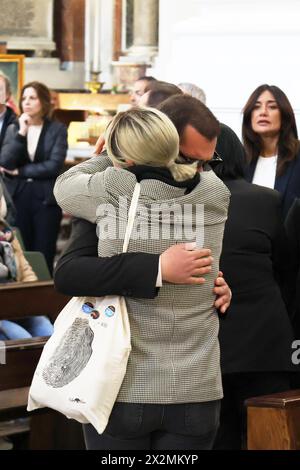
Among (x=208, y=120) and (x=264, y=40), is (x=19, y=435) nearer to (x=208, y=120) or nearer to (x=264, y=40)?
(x=208, y=120)

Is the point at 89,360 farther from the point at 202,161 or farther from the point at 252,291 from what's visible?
the point at 252,291

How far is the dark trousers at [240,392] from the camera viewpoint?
3787mm

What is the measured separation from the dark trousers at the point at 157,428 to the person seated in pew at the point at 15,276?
2.05 meters

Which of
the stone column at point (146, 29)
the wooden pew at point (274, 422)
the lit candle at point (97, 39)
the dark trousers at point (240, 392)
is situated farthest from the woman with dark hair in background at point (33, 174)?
the lit candle at point (97, 39)

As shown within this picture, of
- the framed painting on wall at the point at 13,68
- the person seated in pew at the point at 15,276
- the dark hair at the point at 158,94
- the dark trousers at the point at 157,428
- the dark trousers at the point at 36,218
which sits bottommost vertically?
the dark trousers at the point at 36,218

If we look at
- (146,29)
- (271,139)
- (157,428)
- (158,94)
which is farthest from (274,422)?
(146,29)

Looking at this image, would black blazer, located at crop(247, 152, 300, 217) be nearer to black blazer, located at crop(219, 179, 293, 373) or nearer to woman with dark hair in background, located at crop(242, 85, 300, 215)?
woman with dark hair in background, located at crop(242, 85, 300, 215)

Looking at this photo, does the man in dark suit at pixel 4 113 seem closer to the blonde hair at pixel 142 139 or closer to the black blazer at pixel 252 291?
the black blazer at pixel 252 291

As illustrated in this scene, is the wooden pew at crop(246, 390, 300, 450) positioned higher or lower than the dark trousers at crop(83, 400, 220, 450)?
lower

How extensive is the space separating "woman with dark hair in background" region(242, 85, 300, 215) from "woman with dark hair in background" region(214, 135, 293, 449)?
1556mm

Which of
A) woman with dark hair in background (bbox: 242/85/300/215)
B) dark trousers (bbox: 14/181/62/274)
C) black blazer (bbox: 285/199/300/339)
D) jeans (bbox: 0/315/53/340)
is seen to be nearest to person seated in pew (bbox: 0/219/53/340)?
jeans (bbox: 0/315/53/340)

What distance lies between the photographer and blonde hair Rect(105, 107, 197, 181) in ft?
9.02

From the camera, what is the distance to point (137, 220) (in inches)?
109

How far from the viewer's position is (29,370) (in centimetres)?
442
